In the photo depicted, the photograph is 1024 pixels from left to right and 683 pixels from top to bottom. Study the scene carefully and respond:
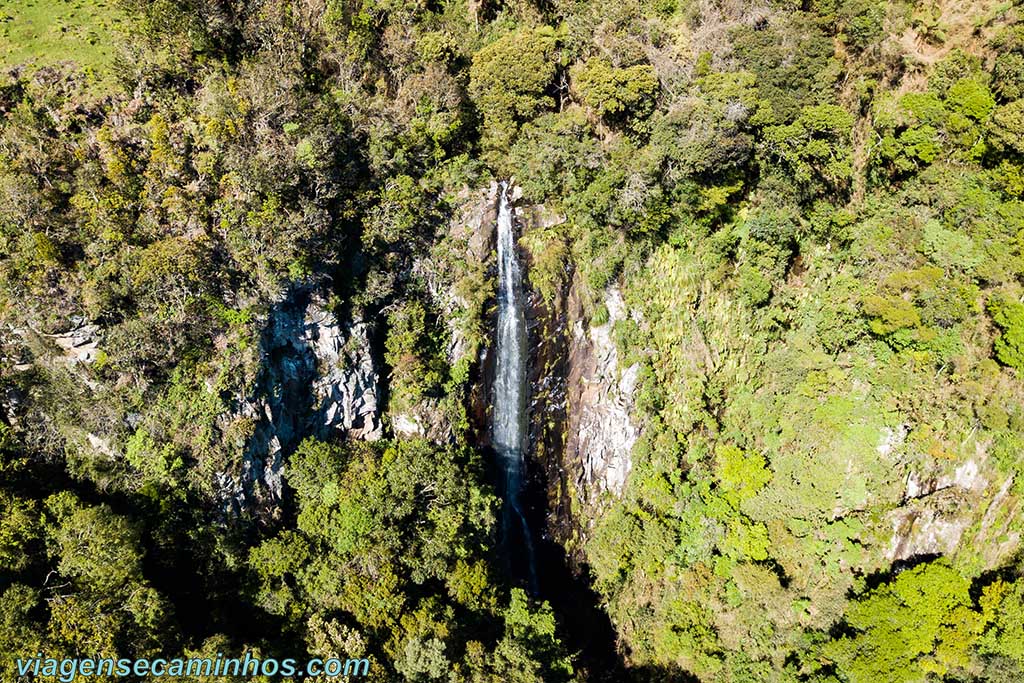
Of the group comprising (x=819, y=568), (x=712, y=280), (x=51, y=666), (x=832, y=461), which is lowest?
(x=51, y=666)

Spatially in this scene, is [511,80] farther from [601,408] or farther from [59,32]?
[59,32]

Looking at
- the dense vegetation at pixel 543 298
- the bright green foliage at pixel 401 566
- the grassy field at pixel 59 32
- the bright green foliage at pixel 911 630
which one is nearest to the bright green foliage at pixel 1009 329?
the dense vegetation at pixel 543 298

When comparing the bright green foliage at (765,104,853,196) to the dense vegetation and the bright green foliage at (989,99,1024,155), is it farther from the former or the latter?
the bright green foliage at (989,99,1024,155)

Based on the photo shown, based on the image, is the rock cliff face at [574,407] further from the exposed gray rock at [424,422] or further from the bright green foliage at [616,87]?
the bright green foliage at [616,87]

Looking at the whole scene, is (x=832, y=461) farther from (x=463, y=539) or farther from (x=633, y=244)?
(x=463, y=539)

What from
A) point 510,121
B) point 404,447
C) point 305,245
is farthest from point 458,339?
point 510,121

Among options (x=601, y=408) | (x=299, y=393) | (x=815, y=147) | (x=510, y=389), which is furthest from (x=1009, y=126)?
(x=299, y=393)
